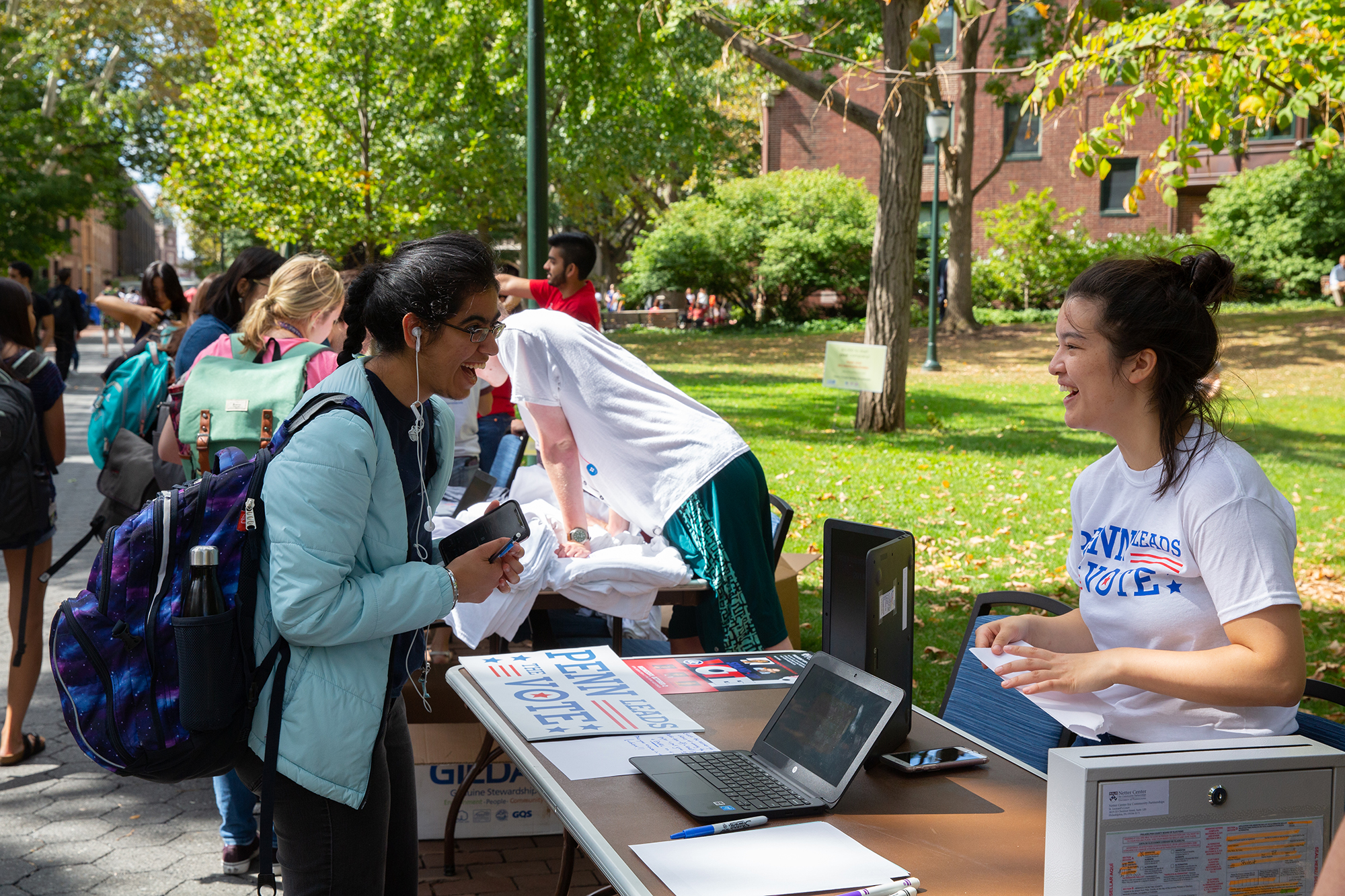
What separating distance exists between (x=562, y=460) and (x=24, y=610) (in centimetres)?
222

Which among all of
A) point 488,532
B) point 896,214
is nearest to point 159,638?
point 488,532

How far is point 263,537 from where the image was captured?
2131 millimetres

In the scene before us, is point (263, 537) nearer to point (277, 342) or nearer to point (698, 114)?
point (277, 342)

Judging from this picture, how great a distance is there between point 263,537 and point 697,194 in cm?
2969

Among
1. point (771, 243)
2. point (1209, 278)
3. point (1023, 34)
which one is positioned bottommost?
point (1209, 278)

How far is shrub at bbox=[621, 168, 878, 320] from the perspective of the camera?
88.1ft

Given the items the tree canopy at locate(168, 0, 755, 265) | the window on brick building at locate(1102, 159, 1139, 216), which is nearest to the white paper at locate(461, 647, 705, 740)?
the tree canopy at locate(168, 0, 755, 265)

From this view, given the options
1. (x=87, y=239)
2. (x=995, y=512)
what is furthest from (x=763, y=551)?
(x=87, y=239)

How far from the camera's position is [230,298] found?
461cm

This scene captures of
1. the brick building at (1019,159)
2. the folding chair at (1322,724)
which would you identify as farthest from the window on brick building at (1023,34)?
the folding chair at (1322,724)

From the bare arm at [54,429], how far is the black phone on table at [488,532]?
270 centimetres

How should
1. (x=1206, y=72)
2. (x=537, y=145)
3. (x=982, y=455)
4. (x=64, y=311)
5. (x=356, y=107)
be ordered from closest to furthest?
(x=1206, y=72)
(x=537, y=145)
(x=982, y=455)
(x=356, y=107)
(x=64, y=311)

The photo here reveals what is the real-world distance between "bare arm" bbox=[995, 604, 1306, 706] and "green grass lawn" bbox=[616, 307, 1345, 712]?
18.2 inches

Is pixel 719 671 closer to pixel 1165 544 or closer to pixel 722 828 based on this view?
pixel 722 828
